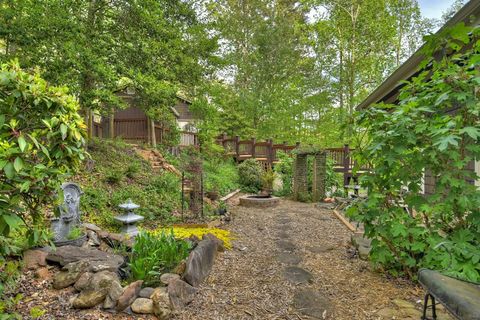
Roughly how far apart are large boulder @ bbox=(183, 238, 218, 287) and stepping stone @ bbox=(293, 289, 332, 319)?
98 centimetres

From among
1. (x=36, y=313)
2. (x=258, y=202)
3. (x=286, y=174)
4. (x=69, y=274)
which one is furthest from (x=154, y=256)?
(x=286, y=174)

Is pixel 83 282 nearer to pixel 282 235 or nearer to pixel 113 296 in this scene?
pixel 113 296

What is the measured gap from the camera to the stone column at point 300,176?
9750 mm

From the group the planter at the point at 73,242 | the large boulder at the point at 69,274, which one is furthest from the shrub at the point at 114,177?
the large boulder at the point at 69,274

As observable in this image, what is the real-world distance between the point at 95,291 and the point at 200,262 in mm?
1061

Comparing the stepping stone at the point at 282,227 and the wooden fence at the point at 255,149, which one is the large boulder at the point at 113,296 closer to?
the stepping stone at the point at 282,227

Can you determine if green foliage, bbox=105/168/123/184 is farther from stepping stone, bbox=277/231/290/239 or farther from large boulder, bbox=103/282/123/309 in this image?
large boulder, bbox=103/282/123/309

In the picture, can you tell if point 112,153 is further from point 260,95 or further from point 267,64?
point 267,64

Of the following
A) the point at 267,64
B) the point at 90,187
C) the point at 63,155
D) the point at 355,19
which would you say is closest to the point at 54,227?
the point at 63,155

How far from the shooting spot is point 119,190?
6.39 meters

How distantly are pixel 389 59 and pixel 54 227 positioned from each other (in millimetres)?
15958

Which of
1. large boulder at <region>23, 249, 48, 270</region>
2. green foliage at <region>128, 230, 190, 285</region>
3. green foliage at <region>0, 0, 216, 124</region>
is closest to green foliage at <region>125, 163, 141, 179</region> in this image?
green foliage at <region>0, 0, 216, 124</region>

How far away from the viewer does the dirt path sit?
2.55m

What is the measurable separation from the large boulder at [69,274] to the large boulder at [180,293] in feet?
2.71
